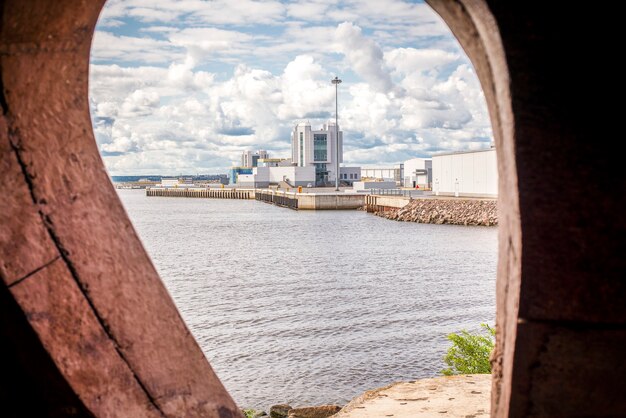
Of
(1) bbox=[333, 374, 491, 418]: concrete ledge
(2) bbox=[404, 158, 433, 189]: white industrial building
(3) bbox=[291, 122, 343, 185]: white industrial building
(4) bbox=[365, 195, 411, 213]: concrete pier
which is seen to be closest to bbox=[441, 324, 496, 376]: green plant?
(1) bbox=[333, 374, 491, 418]: concrete ledge

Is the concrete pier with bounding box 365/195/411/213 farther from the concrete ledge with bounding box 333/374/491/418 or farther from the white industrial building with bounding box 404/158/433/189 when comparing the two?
the concrete ledge with bounding box 333/374/491/418

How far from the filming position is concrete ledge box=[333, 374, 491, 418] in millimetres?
7461

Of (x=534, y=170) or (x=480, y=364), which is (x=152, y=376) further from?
(x=480, y=364)

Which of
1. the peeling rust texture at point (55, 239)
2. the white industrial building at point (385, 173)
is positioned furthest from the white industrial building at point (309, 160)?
the peeling rust texture at point (55, 239)

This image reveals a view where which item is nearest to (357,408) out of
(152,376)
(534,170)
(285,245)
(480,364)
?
(480,364)

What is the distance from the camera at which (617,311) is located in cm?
215

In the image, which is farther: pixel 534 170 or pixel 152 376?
pixel 152 376

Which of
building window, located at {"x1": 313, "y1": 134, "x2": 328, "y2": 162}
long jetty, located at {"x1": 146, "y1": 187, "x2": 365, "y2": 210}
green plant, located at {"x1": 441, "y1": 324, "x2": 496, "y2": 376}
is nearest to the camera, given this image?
green plant, located at {"x1": 441, "y1": 324, "x2": 496, "y2": 376}

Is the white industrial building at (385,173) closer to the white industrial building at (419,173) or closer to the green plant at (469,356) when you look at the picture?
the white industrial building at (419,173)

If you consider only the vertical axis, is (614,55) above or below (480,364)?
above

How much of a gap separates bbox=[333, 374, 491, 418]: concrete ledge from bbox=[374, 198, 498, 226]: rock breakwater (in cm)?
3696

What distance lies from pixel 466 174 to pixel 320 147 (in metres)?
52.8

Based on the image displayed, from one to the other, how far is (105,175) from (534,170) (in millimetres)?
1503

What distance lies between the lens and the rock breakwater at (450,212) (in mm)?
46697
